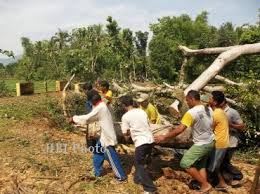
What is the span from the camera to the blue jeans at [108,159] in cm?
702

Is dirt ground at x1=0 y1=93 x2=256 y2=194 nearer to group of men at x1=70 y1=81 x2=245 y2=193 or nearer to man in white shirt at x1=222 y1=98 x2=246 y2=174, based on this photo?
group of men at x1=70 y1=81 x2=245 y2=193

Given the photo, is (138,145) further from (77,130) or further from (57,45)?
(57,45)

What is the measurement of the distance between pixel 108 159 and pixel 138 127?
93 centimetres

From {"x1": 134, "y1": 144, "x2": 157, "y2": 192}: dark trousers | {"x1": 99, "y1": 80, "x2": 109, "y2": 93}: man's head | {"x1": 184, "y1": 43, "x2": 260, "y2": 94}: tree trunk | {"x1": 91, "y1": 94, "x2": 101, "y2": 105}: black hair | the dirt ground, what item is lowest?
the dirt ground

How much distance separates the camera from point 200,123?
6434 mm

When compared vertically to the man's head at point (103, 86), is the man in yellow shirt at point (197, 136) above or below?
below

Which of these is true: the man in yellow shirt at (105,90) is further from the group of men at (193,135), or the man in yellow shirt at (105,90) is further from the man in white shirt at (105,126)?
the man in white shirt at (105,126)

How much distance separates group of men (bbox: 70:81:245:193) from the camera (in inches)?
255

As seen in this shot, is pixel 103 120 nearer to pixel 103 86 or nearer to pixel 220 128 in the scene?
pixel 103 86

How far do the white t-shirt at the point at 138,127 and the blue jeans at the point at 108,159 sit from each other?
0.59 m

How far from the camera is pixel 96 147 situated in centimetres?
729

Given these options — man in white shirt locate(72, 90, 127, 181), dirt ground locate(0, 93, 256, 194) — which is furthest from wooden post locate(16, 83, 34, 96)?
man in white shirt locate(72, 90, 127, 181)

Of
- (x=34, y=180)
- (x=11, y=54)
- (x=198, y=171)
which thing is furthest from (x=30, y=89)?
(x=198, y=171)

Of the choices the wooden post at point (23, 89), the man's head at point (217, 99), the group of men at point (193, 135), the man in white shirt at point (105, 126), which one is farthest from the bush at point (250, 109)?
the wooden post at point (23, 89)
